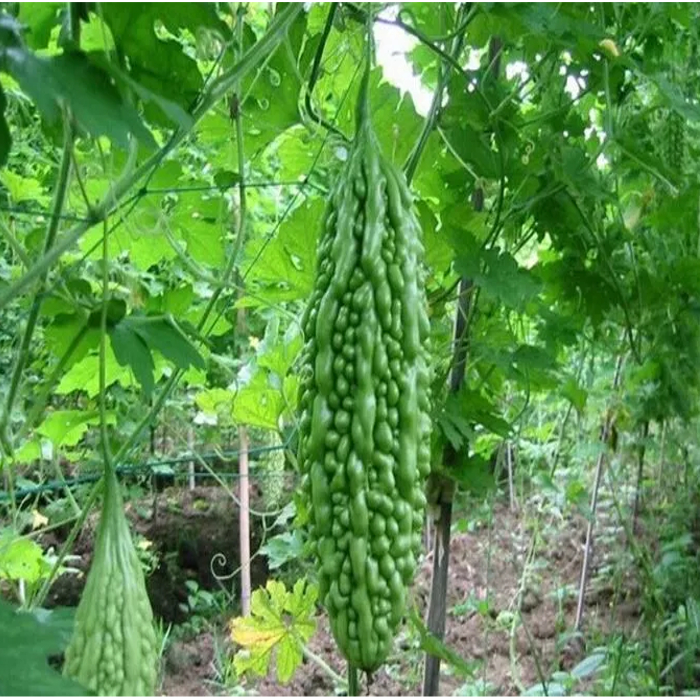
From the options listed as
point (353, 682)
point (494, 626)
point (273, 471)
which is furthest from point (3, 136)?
point (494, 626)

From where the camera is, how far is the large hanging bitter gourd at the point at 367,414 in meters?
0.90

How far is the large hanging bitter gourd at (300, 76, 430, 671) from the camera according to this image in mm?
902

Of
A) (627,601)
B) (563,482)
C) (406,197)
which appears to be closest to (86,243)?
(406,197)

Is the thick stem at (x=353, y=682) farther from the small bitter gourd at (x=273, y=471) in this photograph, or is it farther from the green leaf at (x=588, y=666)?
the green leaf at (x=588, y=666)

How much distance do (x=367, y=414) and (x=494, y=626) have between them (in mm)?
2149

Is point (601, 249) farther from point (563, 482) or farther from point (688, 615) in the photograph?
point (563, 482)

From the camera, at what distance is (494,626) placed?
2898mm

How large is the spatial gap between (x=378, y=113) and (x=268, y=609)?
2.66 ft

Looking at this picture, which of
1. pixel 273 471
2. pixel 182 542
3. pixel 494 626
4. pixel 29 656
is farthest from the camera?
pixel 182 542

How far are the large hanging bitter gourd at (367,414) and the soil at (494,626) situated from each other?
1.42 m

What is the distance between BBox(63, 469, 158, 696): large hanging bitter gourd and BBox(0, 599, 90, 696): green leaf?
24 cm

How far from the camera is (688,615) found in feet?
8.26

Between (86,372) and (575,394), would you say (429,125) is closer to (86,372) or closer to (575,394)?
(86,372)

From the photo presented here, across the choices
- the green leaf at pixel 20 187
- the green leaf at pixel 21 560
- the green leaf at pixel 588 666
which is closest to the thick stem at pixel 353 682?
the green leaf at pixel 21 560
